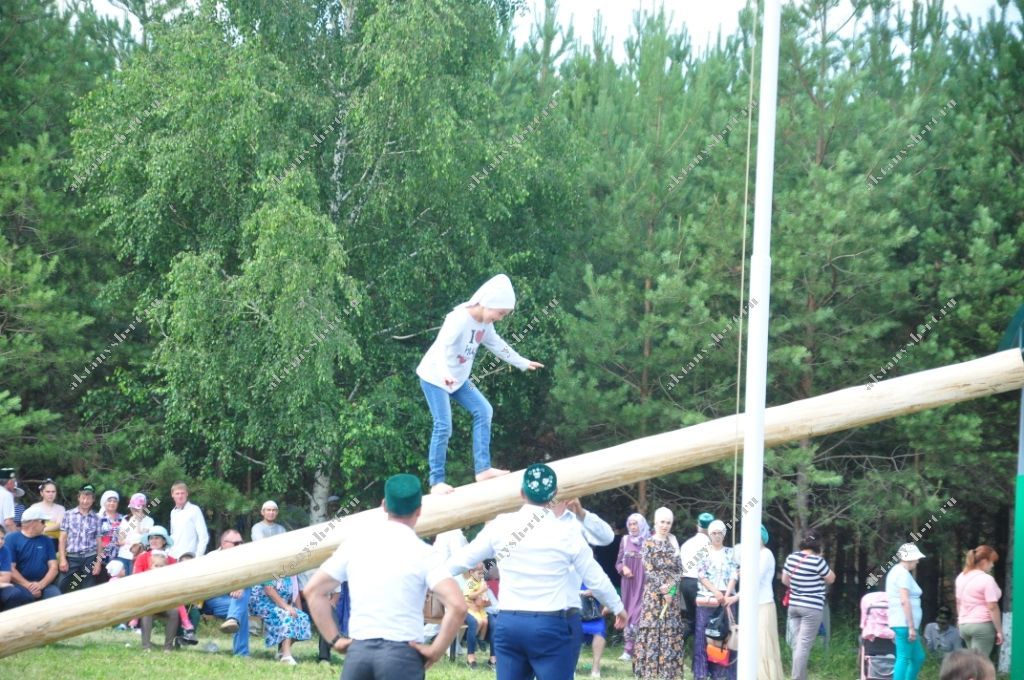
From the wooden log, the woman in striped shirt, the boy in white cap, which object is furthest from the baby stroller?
the boy in white cap

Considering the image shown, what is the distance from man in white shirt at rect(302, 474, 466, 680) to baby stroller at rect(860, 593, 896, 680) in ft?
24.8

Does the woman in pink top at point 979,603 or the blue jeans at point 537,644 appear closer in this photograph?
the blue jeans at point 537,644

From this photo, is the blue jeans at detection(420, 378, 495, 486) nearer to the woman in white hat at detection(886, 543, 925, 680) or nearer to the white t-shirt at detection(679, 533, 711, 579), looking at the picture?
the white t-shirt at detection(679, 533, 711, 579)

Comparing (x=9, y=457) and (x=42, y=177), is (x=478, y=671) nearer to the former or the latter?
(x=9, y=457)

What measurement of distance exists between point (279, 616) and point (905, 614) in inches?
229

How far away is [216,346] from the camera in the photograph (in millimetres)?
18719

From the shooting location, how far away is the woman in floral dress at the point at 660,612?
1253cm

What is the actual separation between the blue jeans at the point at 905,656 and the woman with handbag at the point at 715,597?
1499 millimetres

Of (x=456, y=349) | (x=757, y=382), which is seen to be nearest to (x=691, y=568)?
(x=456, y=349)

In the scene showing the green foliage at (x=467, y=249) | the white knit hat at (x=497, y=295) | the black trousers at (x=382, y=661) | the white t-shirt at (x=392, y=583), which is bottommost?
the black trousers at (x=382, y=661)

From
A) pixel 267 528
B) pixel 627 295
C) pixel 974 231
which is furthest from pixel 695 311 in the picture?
pixel 267 528

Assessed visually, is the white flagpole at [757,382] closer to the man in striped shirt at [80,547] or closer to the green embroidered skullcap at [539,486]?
the green embroidered skullcap at [539,486]

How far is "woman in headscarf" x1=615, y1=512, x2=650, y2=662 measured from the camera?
14.2 metres

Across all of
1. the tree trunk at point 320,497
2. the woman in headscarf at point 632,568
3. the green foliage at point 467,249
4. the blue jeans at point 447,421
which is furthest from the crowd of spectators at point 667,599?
the tree trunk at point 320,497
